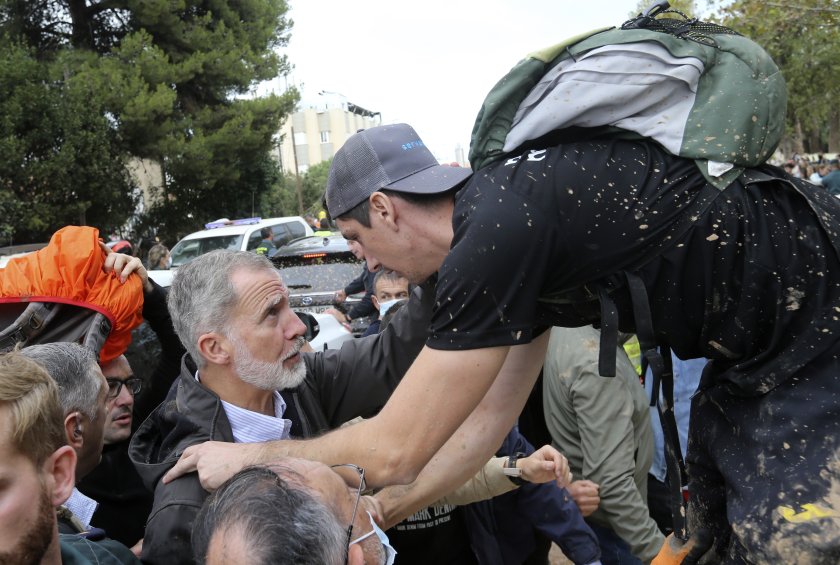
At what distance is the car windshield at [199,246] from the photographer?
13.2 meters

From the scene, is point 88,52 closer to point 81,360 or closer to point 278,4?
point 278,4

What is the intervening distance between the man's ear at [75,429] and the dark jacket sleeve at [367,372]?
81 cm

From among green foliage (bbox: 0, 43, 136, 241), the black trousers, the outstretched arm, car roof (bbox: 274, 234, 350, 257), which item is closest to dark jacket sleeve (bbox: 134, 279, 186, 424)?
the outstretched arm

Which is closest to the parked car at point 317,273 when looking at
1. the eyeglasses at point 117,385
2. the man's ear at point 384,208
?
the eyeglasses at point 117,385

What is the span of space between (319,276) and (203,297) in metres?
5.63

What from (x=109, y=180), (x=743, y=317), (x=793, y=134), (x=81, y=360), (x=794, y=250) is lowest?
(x=793, y=134)

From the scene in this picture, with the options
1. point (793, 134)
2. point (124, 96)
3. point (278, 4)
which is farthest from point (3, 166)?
point (793, 134)

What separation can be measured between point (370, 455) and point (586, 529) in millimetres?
1691

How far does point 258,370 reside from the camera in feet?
8.21

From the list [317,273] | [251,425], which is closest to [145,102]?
[317,273]

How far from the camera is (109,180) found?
18125 millimetres

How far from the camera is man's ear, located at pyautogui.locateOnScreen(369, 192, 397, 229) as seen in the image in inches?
85.4

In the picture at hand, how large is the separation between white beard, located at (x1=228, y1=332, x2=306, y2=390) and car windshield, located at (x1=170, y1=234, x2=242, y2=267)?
10.8m

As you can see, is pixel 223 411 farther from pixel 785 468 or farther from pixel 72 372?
pixel 785 468
